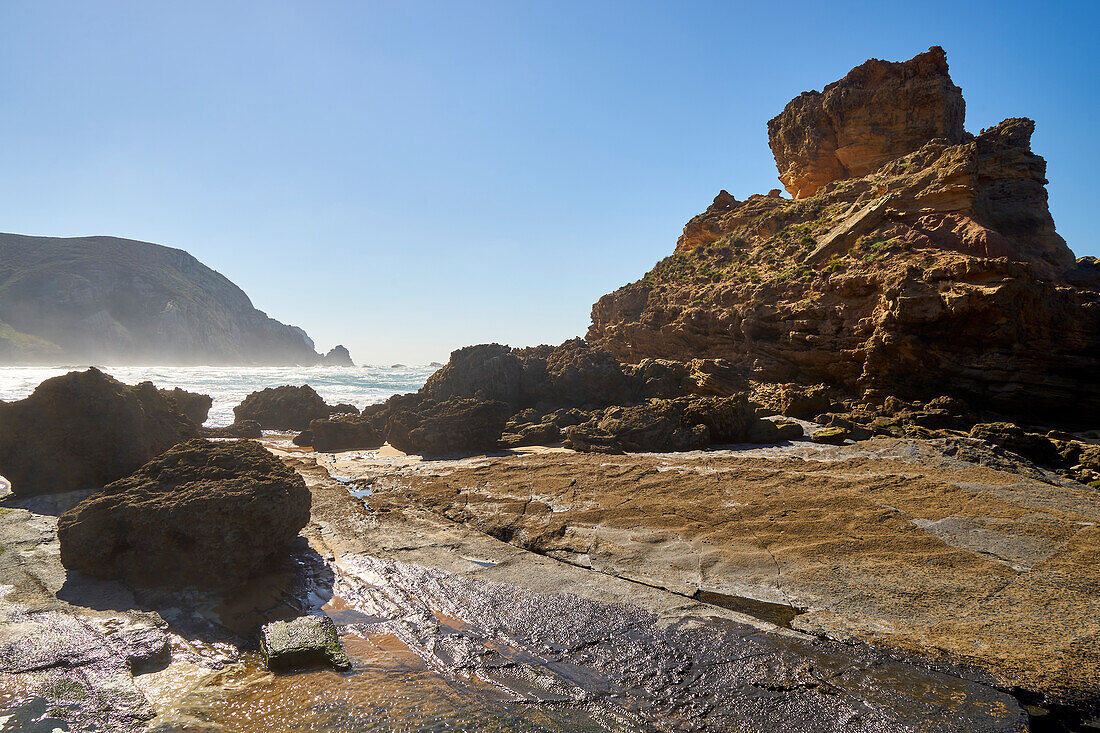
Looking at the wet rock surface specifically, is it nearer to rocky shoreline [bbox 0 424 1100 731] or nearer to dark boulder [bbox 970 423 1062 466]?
rocky shoreline [bbox 0 424 1100 731]

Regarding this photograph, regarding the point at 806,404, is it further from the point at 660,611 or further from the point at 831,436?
the point at 660,611

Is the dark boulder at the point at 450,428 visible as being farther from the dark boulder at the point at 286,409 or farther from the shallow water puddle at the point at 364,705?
the shallow water puddle at the point at 364,705

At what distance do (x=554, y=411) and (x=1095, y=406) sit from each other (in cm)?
1417

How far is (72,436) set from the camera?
8.70 m

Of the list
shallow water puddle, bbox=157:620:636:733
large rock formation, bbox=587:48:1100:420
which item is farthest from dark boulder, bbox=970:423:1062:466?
shallow water puddle, bbox=157:620:636:733

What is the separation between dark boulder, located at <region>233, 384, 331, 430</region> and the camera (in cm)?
2166

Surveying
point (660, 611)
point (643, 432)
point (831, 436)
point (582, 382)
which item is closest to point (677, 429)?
point (643, 432)

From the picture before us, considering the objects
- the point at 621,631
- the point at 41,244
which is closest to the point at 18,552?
the point at 621,631

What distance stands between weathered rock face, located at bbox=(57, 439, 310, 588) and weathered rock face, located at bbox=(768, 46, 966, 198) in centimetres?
3158

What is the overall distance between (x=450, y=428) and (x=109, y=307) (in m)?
108

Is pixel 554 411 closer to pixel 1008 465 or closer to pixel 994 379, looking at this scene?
pixel 1008 465

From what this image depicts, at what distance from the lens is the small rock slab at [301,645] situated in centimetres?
429

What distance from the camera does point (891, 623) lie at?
468 centimetres

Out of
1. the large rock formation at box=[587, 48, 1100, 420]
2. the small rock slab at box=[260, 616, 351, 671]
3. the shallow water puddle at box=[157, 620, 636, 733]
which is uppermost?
the large rock formation at box=[587, 48, 1100, 420]
